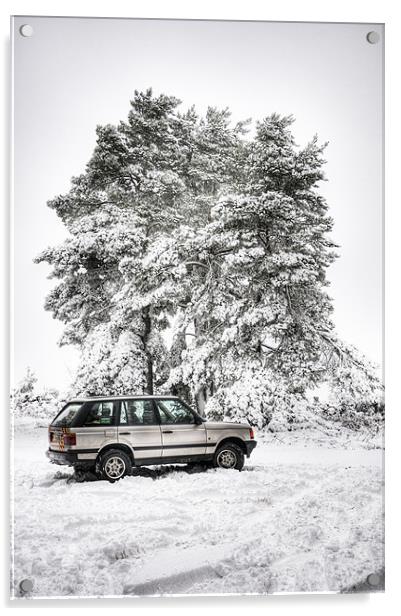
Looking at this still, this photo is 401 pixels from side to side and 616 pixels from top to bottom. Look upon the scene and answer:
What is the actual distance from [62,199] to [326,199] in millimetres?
2407

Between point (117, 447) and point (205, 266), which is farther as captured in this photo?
point (205, 266)

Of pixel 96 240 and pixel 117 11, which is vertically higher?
pixel 117 11

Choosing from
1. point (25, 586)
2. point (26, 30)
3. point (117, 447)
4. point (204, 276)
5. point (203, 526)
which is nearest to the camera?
point (25, 586)

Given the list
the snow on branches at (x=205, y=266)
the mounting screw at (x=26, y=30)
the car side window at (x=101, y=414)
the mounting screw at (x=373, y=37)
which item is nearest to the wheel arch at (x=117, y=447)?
the car side window at (x=101, y=414)

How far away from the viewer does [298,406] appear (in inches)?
210

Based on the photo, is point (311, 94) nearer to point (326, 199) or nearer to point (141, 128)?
point (326, 199)

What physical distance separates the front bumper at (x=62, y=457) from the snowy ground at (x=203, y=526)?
2.9 inches

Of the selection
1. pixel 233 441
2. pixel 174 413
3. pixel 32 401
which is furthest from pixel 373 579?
pixel 32 401

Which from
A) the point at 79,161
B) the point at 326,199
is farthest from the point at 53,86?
the point at 326,199

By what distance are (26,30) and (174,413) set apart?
11.9 feet

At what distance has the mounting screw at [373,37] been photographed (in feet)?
17.7

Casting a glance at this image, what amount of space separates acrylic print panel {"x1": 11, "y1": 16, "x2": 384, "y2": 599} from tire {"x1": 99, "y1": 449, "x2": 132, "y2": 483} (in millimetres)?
12

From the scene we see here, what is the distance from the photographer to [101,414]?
201 inches

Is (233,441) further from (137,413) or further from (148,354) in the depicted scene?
(148,354)
